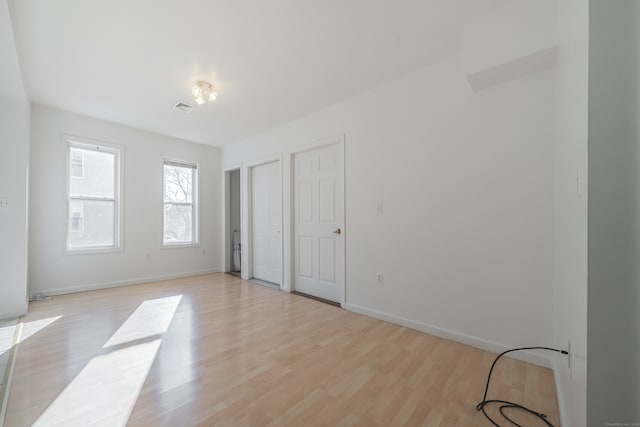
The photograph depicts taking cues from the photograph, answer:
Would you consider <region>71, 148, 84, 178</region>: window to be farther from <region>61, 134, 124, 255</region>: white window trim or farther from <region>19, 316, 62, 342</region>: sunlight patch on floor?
<region>19, 316, 62, 342</region>: sunlight patch on floor

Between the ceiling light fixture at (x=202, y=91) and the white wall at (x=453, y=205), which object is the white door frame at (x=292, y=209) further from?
the ceiling light fixture at (x=202, y=91)

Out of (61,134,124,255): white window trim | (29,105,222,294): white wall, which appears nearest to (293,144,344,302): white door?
(29,105,222,294): white wall

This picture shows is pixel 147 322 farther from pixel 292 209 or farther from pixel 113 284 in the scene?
pixel 292 209

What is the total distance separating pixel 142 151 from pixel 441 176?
16.3ft

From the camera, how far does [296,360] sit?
2125mm

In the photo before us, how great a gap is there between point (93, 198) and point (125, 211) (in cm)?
47

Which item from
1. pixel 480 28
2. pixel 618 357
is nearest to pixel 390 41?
pixel 480 28

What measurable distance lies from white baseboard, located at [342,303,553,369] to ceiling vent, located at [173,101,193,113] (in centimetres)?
352

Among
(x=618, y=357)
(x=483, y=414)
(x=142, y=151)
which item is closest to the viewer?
(x=618, y=357)


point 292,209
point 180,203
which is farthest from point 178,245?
point 292,209

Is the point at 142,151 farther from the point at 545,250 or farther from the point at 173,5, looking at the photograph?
the point at 545,250

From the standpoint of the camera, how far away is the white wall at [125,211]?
12.6 feet

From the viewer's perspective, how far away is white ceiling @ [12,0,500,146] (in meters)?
2.03

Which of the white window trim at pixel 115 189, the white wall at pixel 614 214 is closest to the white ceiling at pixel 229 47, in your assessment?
the white window trim at pixel 115 189
